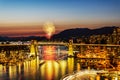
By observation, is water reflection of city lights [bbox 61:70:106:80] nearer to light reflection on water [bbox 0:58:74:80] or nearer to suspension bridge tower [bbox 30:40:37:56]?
light reflection on water [bbox 0:58:74:80]

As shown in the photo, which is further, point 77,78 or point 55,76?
point 55,76

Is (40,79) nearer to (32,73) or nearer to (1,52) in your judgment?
(32,73)

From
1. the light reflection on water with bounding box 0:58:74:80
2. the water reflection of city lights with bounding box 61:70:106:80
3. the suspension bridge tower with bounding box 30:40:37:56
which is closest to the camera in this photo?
the water reflection of city lights with bounding box 61:70:106:80

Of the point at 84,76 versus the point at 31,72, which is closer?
the point at 84,76

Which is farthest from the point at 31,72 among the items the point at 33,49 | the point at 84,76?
the point at 33,49

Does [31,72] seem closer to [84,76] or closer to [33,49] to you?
[84,76]

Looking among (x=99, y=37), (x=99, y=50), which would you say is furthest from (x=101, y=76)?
(x=99, y=37)

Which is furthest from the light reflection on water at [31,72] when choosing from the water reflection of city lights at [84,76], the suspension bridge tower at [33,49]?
the suspension bridge tower at [33,49]

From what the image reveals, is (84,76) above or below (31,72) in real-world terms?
above

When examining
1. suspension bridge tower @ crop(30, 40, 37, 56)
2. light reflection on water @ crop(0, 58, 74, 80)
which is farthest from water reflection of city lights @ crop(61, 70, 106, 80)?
suspension bridge tower @ crop(30, 40, 37, 56)

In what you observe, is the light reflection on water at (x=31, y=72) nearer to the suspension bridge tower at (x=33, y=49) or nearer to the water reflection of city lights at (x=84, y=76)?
the water reflection of city lights at (x=84, y=76)

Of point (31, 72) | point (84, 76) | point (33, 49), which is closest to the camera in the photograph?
point (84, 76)
